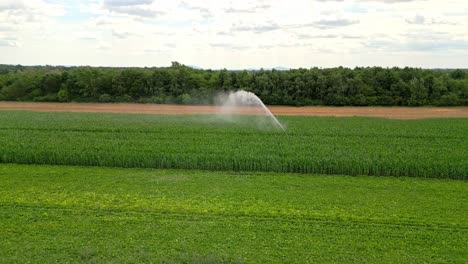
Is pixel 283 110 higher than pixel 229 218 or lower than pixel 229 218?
higher

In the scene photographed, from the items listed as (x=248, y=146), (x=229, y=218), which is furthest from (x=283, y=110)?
(x=229, y=218)

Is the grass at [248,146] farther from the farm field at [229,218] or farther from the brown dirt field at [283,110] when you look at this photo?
the brown dirt field at [283,110]

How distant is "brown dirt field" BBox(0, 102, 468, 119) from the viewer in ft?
137

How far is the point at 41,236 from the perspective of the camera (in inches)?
491

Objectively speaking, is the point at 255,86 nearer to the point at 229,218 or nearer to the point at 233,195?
the point at 233,195

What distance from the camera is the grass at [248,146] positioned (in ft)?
66.7

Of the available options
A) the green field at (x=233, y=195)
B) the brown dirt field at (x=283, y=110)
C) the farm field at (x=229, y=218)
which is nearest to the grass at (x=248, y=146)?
the green field at (x=233, y=195)

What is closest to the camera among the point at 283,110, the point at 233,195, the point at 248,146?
the point at 233,195

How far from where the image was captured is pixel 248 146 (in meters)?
23.6

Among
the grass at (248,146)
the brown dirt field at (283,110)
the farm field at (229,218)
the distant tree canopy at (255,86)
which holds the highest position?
the distant tree canopy at (255,86)

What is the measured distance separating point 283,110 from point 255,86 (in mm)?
5829

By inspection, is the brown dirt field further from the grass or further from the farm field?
the farm field

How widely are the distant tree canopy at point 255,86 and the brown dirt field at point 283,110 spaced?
70.8 inches

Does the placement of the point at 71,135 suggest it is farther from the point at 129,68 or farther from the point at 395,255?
the point at 129,68
